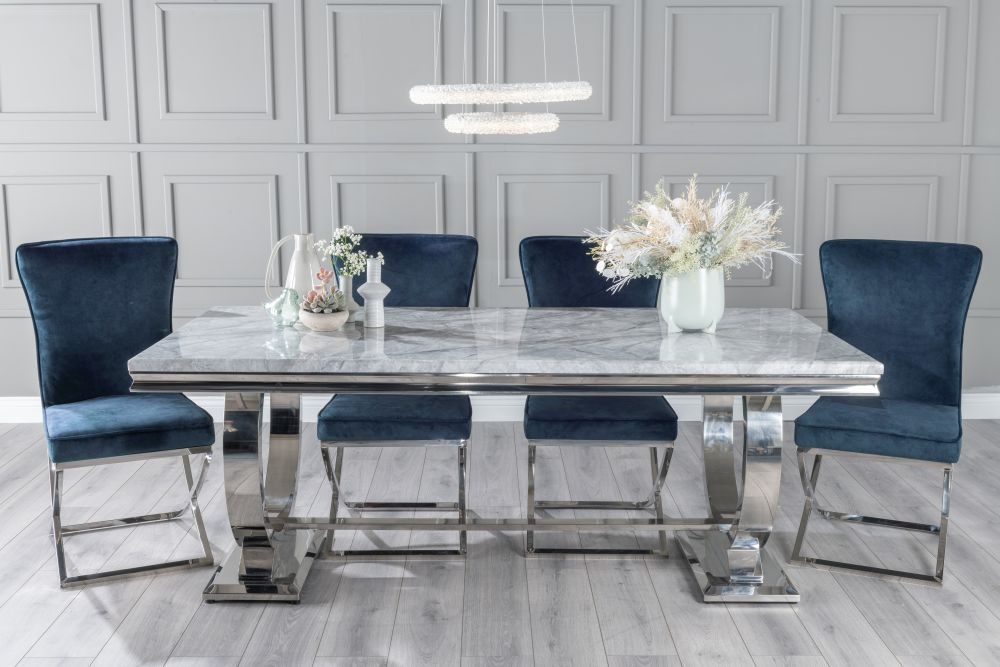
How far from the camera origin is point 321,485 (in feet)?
13.0

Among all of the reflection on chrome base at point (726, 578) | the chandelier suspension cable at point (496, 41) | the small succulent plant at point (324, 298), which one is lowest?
the reflection on chrome base at point (726, 578)

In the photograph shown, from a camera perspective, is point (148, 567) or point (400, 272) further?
point (400, 272)

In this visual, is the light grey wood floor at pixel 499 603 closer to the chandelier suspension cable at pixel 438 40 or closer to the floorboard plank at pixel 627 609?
the floorboard plank at pixel 627 609

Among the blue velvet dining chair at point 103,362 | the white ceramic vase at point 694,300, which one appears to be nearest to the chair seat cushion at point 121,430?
the blue velvet dining chair at point 103,362

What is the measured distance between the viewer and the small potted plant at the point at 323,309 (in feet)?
9.85

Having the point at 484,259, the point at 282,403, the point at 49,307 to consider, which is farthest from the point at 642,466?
the point at 49,307

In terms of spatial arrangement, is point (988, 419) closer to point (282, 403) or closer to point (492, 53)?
point (492, 53)

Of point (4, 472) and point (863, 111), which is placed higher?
point (863, 111)

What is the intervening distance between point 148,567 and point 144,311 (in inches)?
34.2

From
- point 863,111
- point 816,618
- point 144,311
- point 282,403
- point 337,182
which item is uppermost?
point 863,111

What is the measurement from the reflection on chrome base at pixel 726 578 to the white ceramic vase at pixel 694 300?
659 millimetres

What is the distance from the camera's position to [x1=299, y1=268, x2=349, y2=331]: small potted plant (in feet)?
9.85

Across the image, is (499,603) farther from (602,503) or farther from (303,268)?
(303,268)

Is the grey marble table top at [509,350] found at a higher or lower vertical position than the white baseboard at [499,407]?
higher
